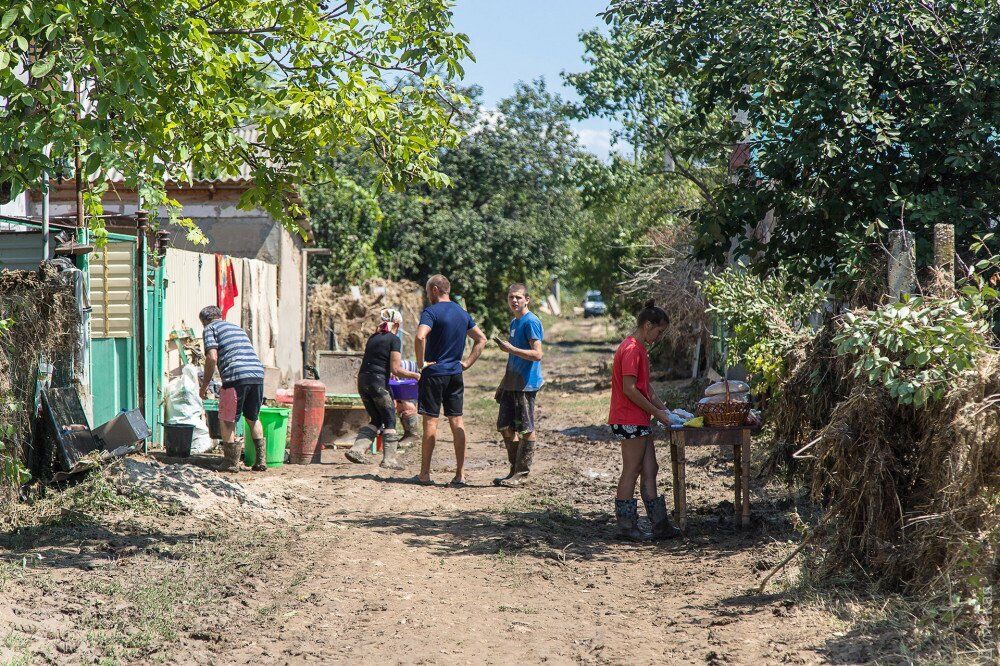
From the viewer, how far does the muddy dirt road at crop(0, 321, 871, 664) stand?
516 centimetres

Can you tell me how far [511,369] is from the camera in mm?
9906

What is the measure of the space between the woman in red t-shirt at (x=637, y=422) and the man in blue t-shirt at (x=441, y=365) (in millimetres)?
2306

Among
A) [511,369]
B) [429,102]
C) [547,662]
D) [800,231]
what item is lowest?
[547,662]

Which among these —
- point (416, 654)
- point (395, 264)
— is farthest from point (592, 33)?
point (416, 654)

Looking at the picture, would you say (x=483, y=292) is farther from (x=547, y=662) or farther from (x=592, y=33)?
(x=547, y=662)

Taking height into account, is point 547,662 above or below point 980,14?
below

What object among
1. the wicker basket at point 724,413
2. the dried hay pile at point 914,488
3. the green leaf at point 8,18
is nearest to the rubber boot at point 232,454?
the wicker basket at point 724,413

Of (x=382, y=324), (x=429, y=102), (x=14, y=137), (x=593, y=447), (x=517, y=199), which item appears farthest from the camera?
(x=517, y=199)

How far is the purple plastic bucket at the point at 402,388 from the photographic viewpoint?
12.2 m

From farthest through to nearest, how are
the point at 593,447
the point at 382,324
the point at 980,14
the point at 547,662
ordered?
the point at 593,447 < the point at 382,324 < the point at 980,14 < the point at 547,662

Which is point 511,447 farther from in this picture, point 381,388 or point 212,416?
point 212,416

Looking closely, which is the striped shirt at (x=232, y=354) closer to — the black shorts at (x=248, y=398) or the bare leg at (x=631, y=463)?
the black shorts at (x=248, y=398)

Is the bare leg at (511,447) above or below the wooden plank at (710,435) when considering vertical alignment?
below

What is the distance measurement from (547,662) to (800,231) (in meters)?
4.29
